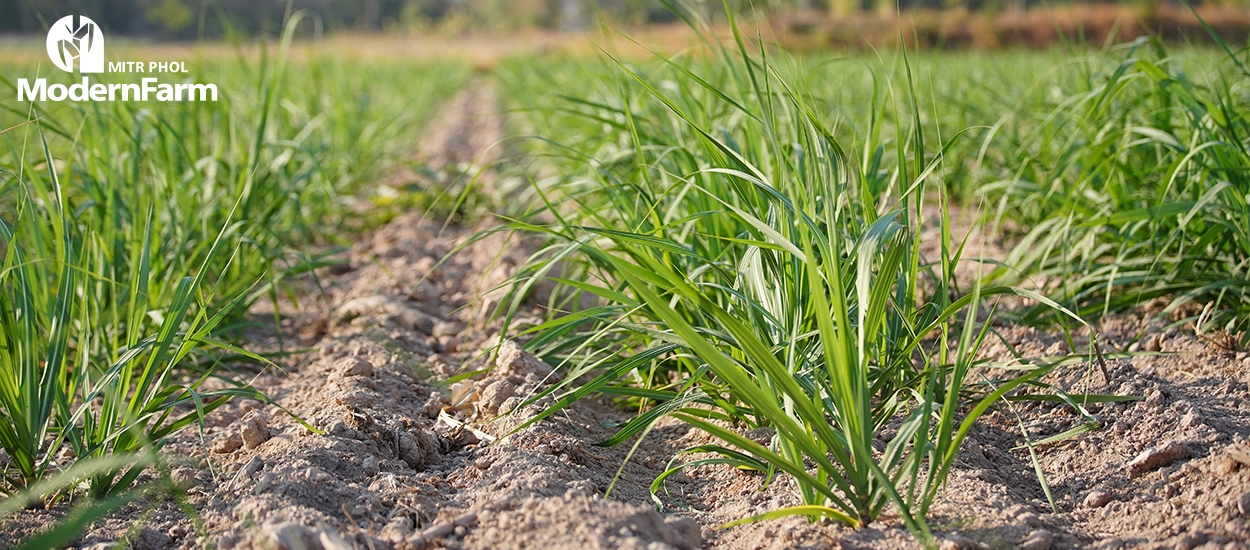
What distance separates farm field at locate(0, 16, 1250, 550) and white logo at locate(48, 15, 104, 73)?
0.22 metres

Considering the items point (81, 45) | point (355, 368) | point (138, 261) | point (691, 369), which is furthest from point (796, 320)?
point (81, 45)

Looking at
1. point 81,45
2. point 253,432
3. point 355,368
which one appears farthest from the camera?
point 81,45

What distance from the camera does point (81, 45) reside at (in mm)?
2465

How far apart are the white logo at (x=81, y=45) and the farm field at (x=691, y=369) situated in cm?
22

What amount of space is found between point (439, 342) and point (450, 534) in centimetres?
102

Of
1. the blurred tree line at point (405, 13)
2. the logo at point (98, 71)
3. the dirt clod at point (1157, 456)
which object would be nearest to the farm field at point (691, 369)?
the dirt clod at point (1157, 456)

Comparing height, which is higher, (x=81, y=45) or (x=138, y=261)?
(x=81, y=45)

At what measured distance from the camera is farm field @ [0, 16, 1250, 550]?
118 cm

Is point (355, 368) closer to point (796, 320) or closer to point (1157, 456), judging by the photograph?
point (796, 320)

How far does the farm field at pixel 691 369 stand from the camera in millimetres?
1180

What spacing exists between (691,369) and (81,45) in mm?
2045

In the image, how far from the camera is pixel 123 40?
8.46 ft

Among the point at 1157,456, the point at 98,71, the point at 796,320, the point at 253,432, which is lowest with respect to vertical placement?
the point at 253,432

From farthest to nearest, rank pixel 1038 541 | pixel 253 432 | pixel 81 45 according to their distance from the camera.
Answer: pixel 81 45 < pixel 253 432 < pixel 1038 541
